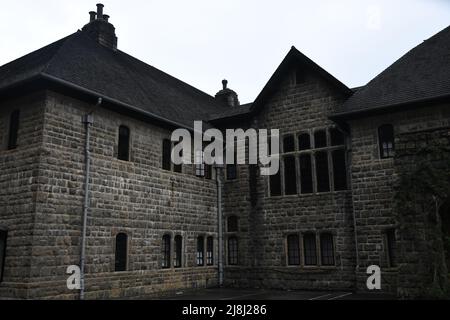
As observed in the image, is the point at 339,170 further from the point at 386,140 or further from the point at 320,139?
the point at 386,140

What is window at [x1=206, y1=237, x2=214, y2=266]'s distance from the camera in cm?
1937

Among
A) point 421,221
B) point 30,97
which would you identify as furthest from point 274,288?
point 30,97

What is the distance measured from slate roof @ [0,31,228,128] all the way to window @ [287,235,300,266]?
6.27 meters

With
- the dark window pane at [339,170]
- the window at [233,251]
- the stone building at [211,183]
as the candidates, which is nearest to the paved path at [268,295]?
the stone building at [211,183]

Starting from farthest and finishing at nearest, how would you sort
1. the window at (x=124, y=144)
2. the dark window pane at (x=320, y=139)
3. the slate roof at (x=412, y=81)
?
1. the dark window pane at (x=320, y=139)
2. the window at (x=124, y=144)
3. the slate roof at (x=412, y=81)

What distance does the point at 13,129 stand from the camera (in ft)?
46.5

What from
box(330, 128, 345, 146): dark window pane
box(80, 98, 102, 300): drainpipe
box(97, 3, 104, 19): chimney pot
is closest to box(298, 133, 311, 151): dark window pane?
box(330, 128, 345, 146): dark window pane

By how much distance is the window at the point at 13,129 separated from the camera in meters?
14.1

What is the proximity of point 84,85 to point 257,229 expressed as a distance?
919 cm

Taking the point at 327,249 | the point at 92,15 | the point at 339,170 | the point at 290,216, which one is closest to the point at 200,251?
the point at 290,216

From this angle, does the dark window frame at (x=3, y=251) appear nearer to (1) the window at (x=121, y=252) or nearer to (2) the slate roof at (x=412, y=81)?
(1) the window at (x=121, y=252)

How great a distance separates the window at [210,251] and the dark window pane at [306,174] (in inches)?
182

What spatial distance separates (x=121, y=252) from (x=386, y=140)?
33.0 feet
